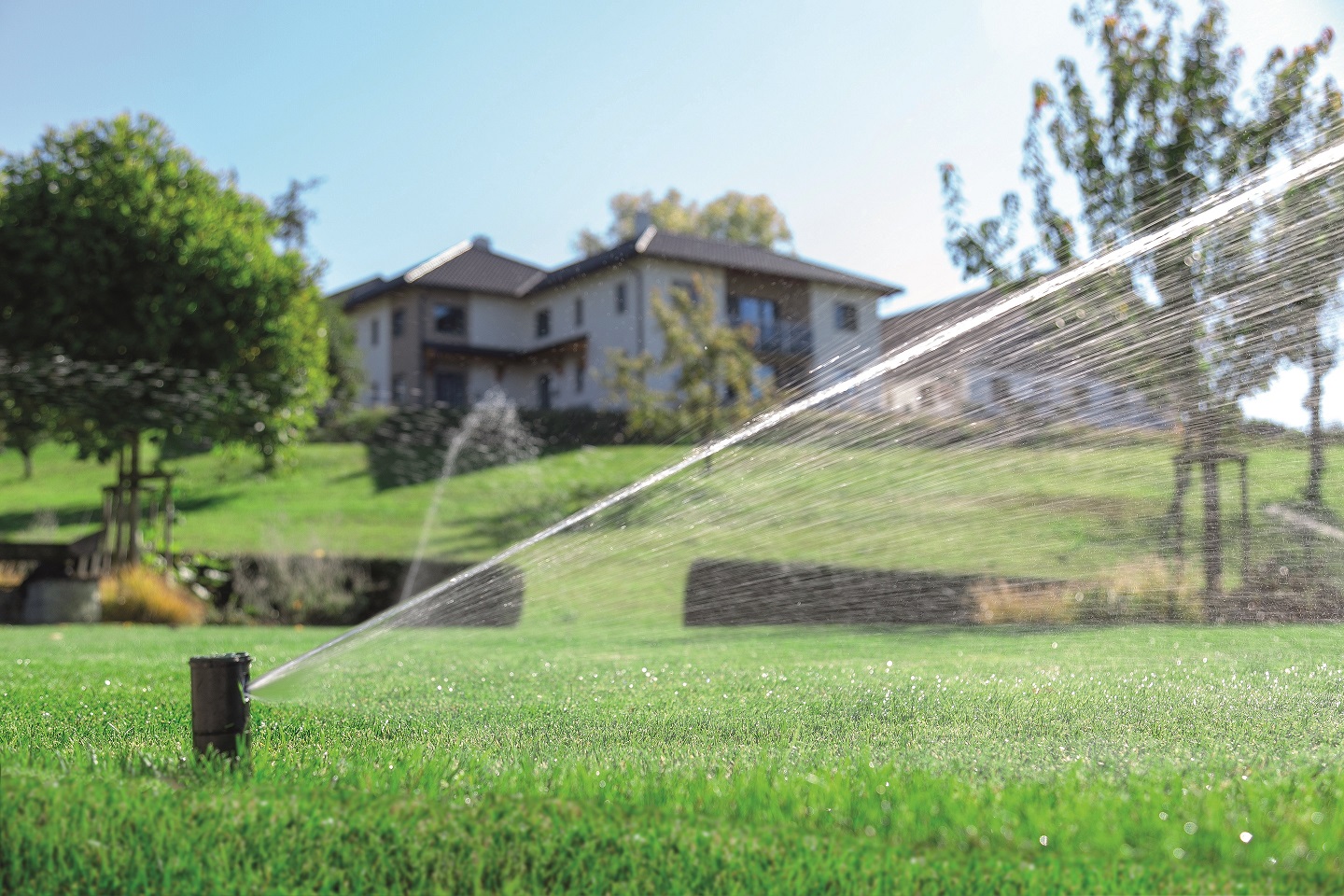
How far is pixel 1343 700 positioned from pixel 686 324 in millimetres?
19690

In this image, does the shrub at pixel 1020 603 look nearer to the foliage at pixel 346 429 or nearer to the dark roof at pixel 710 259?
the dark roof at pixel 710 259

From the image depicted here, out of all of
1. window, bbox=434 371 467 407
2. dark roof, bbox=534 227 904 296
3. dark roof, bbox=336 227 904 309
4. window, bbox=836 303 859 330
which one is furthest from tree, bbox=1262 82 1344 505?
window, bbox=434 371 467 407

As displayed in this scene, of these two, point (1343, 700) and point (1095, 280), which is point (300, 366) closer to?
point (1095, 280)

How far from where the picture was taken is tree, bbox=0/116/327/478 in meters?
12.8

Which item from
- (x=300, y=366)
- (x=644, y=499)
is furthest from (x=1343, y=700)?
(x=300, y=366)

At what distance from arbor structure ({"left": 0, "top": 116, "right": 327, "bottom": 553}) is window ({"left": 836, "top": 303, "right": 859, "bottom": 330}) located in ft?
59.8

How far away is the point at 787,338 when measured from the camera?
3503 centimetres

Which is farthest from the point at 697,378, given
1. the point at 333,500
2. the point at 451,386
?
the point at 451,386

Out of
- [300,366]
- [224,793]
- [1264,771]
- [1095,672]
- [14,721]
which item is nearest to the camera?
[224,793]

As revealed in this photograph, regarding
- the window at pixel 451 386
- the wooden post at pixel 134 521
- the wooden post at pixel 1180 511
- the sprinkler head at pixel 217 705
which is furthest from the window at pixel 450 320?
the sprinkler head at pixel 217 705

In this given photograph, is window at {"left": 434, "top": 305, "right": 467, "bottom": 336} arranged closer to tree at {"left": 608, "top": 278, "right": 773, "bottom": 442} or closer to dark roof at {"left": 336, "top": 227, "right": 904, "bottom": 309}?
dark roof at {"left": 336, "top": 227, "right": 904, "bottom": 309}

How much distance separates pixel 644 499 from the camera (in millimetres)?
8625

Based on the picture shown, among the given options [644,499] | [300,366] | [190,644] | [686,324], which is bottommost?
[190,644]

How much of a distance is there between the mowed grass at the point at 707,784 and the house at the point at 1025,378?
257cm
